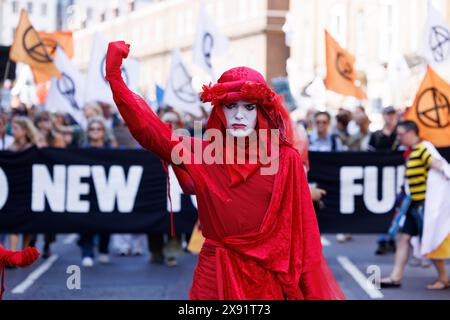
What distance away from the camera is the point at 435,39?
13484mm

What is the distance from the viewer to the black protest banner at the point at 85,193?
11.1 meters

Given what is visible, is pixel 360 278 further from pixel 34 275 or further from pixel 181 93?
pixel 181 93

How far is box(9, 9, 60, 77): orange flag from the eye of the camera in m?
15.4

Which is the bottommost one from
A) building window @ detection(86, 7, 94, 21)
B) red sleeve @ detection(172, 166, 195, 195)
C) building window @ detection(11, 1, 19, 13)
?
red sleeve @ detection(172, 166, 195, 195)

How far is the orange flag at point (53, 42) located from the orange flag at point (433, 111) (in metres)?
6.12

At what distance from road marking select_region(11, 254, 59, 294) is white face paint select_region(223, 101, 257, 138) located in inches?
205

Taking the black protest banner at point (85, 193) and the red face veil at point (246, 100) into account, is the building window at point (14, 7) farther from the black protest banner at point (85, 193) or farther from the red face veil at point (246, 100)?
the red face veil at point (246, 100)

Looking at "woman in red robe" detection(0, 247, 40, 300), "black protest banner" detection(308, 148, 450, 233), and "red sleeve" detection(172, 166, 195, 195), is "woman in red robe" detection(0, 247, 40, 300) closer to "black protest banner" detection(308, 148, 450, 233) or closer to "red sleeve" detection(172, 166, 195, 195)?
"red sleeve" detection(172, 166, 195, 195)

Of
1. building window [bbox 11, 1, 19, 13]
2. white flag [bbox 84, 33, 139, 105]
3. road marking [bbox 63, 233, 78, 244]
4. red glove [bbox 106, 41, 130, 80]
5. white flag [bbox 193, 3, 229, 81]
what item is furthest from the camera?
building window [bbox 11, 1, 19, 13]

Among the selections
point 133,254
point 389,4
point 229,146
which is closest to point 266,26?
point 389,4

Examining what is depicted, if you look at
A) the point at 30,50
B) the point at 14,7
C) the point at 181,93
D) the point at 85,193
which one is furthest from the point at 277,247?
the point at 14,7

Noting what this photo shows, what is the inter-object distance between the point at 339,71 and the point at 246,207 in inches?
463

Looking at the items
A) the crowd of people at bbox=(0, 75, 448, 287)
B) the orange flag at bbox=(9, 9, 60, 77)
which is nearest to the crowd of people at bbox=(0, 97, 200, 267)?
the crowd of people at bbox=(0, 75, 448, 287)
